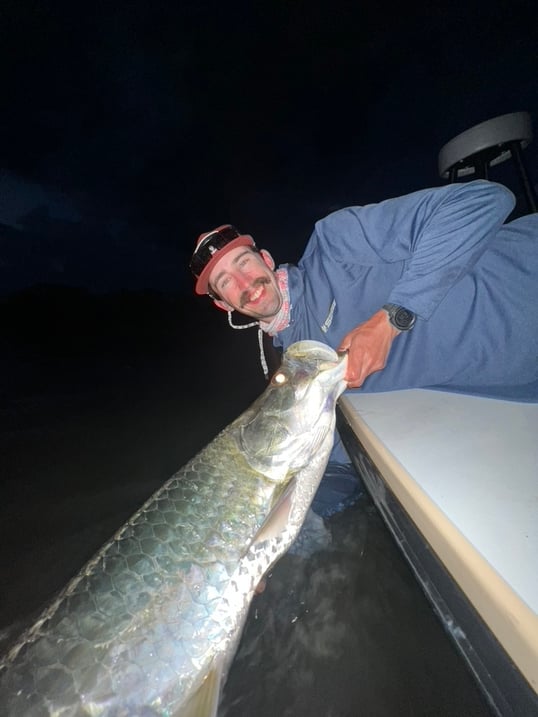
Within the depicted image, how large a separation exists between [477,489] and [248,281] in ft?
5.97

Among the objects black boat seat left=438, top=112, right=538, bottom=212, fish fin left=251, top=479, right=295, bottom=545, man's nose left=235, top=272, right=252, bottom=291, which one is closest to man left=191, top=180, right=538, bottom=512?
man's nose left=235, top=272, right=252, bottom=291

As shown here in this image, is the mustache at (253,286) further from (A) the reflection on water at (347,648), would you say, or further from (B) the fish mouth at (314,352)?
(A) the reflection on water at (347,648)

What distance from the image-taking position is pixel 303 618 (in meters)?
1.91

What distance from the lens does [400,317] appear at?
5.10 feet

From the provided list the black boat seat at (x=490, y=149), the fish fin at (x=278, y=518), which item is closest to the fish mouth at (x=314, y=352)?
the fish fin at (x=278, y=518)

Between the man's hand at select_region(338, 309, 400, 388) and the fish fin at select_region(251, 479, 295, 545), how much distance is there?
1.89ft

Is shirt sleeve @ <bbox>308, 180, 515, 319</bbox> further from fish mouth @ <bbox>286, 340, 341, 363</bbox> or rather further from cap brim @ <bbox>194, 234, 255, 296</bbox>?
cap brim @ <bbox>194, 234, 255, 296</bbox>

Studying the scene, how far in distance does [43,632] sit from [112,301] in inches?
Answer: 1382

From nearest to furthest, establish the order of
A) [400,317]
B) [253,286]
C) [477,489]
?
[477,489]
[400,317]
[253,286]

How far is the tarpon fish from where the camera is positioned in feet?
3.51

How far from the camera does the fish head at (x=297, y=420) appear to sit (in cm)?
149

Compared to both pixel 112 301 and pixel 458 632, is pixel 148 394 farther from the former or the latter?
pixel 112 301

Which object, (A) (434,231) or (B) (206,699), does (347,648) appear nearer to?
(B) (206,699)

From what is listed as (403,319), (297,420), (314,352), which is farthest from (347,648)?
(403,319)
